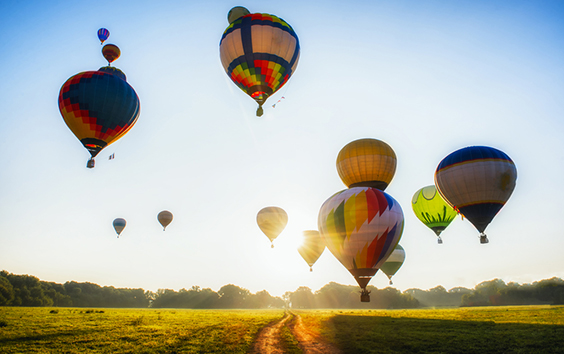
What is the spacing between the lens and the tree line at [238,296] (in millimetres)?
59506

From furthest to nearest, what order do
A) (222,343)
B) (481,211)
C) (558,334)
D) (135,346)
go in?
(481,211) < (558,334) < (222,343) < (135,346)

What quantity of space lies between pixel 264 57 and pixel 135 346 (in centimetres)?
1810

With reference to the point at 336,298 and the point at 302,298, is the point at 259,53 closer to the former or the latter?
the point at 336,298

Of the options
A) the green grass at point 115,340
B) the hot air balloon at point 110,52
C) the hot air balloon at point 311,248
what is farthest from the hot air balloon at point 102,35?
the hot air balloon at point 311,248

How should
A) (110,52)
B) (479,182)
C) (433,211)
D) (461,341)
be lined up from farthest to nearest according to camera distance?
(433,211)
(110,52)
(479,182)
(461,341)

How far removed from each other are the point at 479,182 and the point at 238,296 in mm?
91392

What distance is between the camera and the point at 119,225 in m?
50.8

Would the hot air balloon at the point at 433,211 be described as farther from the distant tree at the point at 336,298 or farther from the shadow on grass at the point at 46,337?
the distant tree at the point at 336,298

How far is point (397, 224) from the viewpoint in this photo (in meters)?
20.0

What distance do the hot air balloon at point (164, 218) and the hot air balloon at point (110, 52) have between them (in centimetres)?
3142

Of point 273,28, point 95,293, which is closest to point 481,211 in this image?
point 273,28

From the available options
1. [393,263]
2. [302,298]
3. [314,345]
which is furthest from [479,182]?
[302,298]

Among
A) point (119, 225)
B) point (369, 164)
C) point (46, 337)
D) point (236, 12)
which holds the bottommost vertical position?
point (46, 337)

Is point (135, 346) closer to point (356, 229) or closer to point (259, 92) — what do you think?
point (356, 229)
